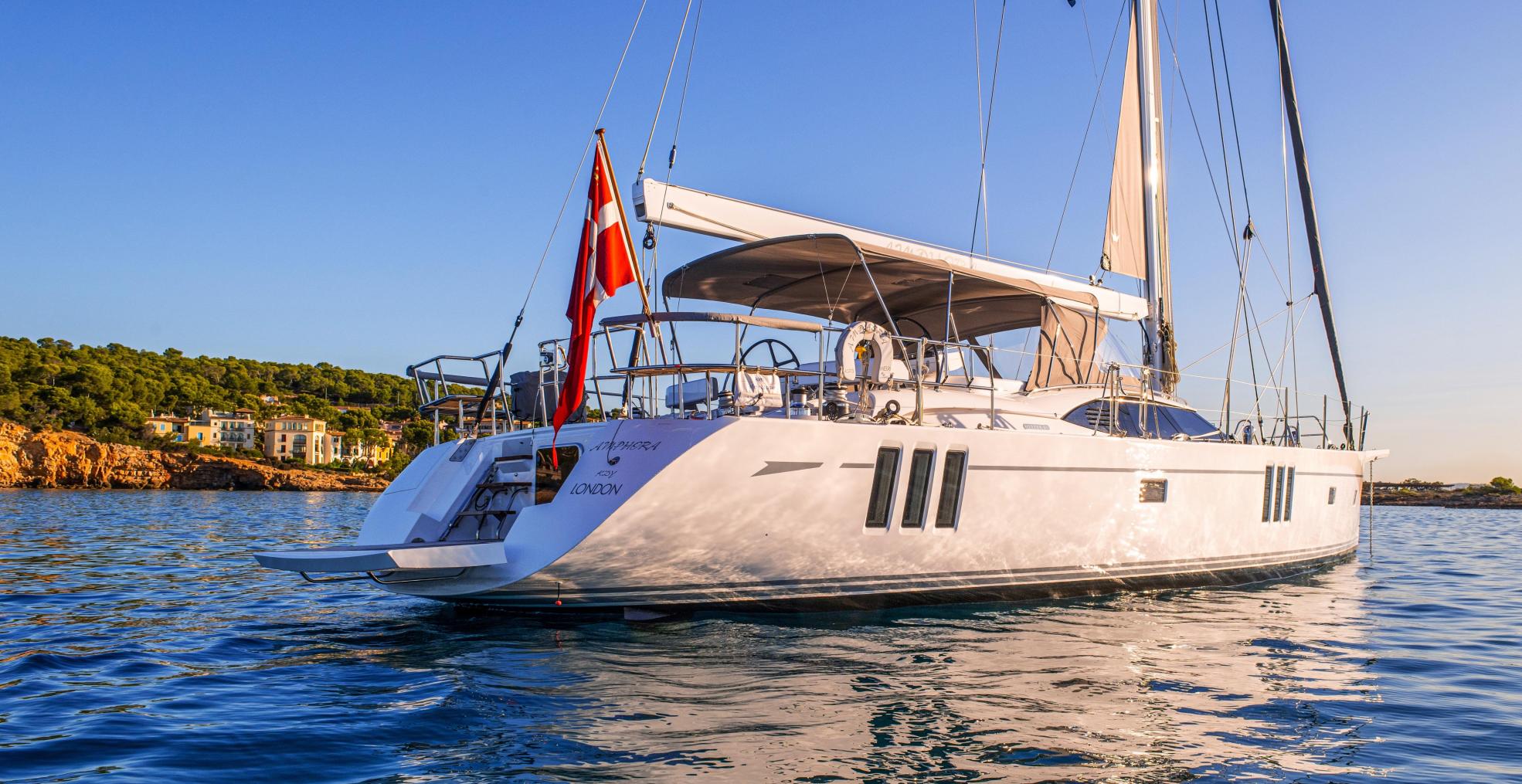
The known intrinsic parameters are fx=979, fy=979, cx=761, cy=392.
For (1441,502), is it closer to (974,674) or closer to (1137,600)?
(1137,600)

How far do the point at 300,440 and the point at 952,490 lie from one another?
103 m

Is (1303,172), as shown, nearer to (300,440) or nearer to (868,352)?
(868,352)

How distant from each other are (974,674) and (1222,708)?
1367 millimetres

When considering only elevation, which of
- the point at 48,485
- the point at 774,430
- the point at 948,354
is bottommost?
the point at 48,485

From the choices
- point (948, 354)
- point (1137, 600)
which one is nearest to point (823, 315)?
point (948, 354)

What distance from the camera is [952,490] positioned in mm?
8305

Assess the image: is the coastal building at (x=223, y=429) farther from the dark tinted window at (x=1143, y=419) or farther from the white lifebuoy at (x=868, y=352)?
the white lifebuoy at (x=868, y=352)

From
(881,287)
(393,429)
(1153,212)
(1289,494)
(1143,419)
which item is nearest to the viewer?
(1143,419)

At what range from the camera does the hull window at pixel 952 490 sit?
8273mm

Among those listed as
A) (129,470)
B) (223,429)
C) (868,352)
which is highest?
(868,352)

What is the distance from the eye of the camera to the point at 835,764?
4.12 metres

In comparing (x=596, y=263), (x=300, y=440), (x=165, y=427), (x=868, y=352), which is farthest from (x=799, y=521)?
(x=300, y=440)

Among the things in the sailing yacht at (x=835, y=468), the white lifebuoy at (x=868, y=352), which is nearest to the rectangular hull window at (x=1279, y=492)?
the sailing yacht at (x=835, y=468)

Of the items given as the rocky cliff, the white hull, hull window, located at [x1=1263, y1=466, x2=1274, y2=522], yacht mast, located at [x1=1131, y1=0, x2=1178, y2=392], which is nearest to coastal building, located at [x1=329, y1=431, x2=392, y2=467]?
the rocky cliff
